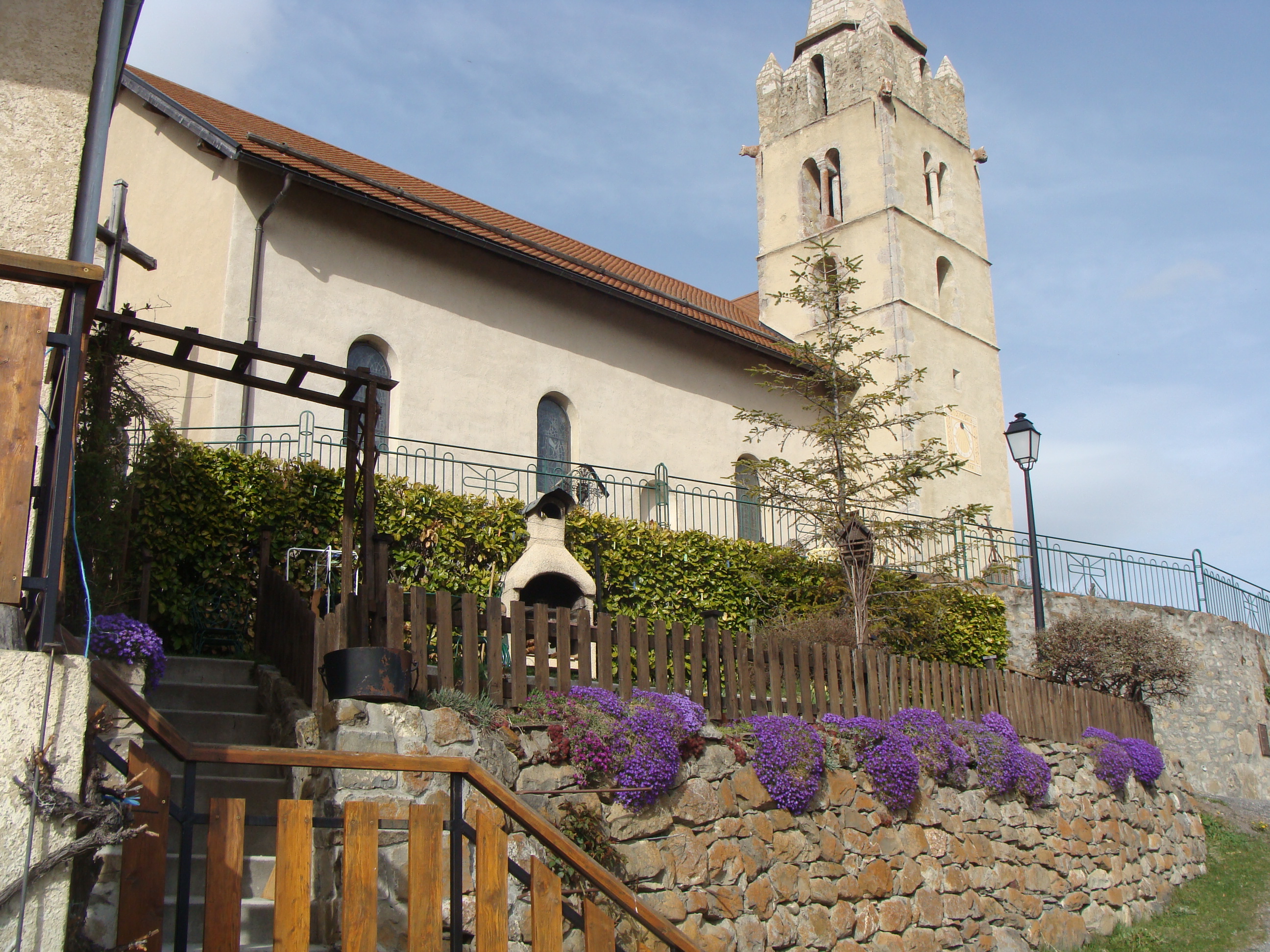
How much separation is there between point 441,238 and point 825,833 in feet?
34.8

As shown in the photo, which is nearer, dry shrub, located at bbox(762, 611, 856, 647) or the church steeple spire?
dry shrub, located at bbox(762, 611, 856, 647)

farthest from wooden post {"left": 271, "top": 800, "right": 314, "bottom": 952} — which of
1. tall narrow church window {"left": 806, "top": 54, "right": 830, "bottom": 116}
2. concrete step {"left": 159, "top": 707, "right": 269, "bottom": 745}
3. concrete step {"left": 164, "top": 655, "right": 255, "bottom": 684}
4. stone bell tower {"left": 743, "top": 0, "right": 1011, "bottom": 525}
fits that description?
tall narrow church window {"left": 806, "top": 54, "right": 830, "bottom": 116}

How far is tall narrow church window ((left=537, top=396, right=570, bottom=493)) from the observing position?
16984mm

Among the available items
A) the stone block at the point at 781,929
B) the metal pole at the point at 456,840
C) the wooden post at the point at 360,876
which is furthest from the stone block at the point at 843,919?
the wooden post at the point at 360,876

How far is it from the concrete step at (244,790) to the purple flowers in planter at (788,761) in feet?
11.6

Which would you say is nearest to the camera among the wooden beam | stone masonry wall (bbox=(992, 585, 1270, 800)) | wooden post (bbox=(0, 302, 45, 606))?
wooden post (bbox=(0, 302, 45, 606))

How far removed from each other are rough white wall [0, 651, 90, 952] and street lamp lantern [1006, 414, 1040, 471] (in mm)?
14228

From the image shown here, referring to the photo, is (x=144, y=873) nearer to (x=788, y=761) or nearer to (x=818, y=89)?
(x=788, y=761)

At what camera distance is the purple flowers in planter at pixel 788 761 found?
28.2 ft

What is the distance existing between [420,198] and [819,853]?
37.2ft

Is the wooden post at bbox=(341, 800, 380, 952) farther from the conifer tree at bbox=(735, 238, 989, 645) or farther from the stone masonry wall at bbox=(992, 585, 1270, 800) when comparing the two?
the stone masonry wall at bbox=(992, 585, 1270, 800)

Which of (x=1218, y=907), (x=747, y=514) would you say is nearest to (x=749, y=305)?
(x=747, y=514)

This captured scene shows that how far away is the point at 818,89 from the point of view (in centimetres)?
2856

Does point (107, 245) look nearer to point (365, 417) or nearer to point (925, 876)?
point (365, 417)
